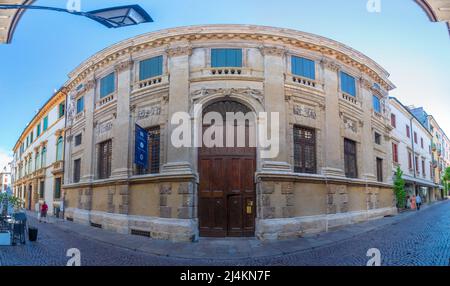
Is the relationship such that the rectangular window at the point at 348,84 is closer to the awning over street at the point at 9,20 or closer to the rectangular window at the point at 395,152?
the rectangular window at the point at 395,152

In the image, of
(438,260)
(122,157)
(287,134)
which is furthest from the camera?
(287,134)

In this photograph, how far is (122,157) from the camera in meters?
2.99

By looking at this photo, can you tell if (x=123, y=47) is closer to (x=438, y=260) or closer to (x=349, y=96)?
(x=349, y=96)

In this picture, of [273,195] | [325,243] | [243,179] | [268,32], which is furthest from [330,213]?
[268,32]

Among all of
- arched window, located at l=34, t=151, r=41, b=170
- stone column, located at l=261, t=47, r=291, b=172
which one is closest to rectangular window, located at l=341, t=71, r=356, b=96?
stone column, located at l=261, t=47, r=291, b=172

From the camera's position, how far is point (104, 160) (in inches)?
127

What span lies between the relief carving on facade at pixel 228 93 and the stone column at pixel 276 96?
14cm

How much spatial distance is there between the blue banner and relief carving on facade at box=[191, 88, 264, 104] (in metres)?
1.08

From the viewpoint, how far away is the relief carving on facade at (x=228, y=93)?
12.1 feet

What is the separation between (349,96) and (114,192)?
363 centimetres

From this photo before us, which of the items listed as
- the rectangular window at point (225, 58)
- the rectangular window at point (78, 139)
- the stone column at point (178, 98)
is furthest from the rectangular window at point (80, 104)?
the rectangular window at point (225, 58)

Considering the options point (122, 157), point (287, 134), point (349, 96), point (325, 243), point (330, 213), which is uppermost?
point (349, 96)

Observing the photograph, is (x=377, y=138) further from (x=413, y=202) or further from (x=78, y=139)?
(x=78, y=139)

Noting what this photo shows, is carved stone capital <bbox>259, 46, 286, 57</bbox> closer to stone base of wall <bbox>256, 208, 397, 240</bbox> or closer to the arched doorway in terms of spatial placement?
the arched doorway
